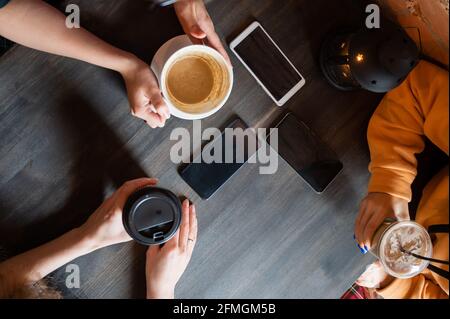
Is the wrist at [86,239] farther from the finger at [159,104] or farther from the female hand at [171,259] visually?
the finger at [159,104]

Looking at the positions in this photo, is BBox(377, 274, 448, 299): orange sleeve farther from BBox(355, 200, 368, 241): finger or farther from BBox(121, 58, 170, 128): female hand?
BBox(121, 58, 170, 128): female hand

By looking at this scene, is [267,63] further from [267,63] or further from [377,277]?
[377,277]

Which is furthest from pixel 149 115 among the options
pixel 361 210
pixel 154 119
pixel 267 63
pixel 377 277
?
pixel 377 277

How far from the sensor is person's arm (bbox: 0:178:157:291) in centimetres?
70

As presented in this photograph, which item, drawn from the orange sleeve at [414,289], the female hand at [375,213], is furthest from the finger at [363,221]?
the orange sleeve at [414,289]

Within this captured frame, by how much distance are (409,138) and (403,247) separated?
199mm

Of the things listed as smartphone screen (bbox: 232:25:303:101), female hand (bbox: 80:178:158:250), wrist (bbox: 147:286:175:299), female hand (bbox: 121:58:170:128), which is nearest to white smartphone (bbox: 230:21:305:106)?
smartphone screen (bbox: 232:25:303:101)

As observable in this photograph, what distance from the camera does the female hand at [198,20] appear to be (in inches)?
27.5

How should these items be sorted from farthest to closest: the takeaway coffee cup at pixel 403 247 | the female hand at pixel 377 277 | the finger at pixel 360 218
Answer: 1. the female hand at pixel 377 277
2. the finger at pixel 360 218
3. the takeaway coffee cup at pixel 403 247

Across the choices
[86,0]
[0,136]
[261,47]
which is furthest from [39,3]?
[261,47]

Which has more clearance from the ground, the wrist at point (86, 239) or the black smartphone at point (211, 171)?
the wrist at point (86, 239)

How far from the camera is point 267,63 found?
2.45ft

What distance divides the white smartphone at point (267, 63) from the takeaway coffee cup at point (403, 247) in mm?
284

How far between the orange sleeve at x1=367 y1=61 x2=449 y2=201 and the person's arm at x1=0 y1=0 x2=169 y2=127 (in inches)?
14.6
